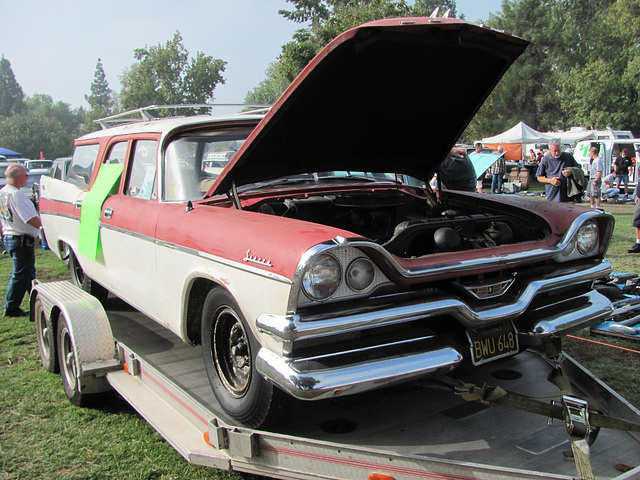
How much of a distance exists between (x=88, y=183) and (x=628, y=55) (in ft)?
146

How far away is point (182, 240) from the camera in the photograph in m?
3.15

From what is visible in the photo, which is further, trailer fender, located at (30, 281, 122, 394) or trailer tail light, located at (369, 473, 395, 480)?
trailer fender, located at (30, 281, 122, 394)

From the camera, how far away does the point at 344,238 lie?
2.28 metres

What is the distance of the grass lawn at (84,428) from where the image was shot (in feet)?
9.62

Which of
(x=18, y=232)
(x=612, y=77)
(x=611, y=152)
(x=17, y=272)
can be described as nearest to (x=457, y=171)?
(x=18, y=232)

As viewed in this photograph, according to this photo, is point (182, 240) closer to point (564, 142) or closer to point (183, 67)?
point (564, 142)

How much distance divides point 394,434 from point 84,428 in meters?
2.02

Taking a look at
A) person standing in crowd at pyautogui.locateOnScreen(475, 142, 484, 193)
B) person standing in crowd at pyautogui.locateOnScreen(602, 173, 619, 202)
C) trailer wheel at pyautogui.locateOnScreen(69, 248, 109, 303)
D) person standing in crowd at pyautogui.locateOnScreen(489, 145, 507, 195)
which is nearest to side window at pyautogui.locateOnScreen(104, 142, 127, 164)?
trailer wheel at pyautogui.locateOnScreen(69, 248, 109, 303)

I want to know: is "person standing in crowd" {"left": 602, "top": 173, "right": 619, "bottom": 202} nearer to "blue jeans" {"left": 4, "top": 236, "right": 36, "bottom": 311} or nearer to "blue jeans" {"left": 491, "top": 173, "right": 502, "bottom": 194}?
"blue jeans" {"left": 491, "top": 173, "right": 502, "bottom": 194}

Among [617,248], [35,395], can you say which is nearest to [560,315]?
[35,395]

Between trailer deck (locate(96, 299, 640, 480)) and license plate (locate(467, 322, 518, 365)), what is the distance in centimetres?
29

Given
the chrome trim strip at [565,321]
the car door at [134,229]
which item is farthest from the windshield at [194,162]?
the chrome trim strip at [565,321]

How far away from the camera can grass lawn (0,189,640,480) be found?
2.93m

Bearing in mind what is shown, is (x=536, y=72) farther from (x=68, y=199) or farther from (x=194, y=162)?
(x=194, y=162)
